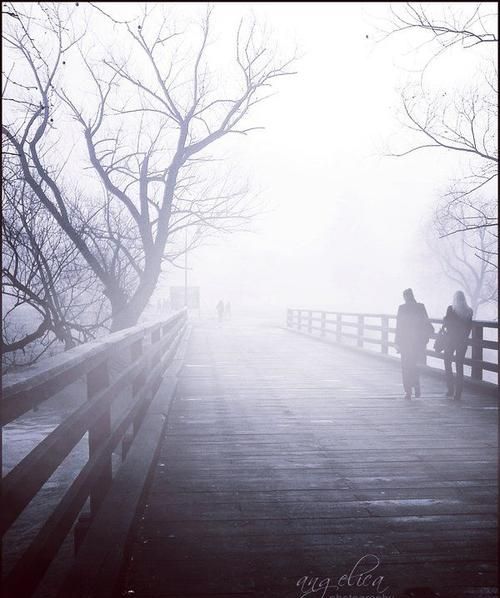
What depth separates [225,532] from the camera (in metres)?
3.25

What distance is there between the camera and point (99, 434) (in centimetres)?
333

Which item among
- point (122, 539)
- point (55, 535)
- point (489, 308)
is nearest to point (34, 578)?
point (55, 535)

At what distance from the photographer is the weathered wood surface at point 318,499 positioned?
2.75 meters

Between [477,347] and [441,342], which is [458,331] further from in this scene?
[477,347]

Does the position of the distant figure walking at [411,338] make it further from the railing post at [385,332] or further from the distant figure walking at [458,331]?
the railing post at [385,332]

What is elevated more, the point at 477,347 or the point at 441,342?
the point at 441,342

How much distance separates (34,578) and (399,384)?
840 cm

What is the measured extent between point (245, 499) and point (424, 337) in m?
5.30

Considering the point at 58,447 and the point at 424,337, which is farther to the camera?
the point at 424,337

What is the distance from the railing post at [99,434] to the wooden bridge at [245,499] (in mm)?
16

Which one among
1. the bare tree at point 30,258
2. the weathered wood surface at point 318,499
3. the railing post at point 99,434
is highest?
the bare tree at point 30,258

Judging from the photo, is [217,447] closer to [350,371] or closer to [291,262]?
[350,371]

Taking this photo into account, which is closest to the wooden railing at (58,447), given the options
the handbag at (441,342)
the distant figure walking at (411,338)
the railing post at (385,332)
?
the distant figure walking at (411,338)

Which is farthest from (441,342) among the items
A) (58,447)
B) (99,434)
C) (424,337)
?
(58,447)
